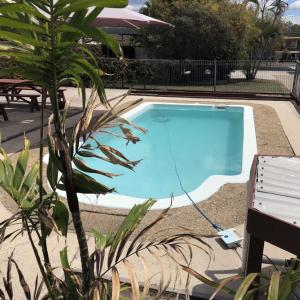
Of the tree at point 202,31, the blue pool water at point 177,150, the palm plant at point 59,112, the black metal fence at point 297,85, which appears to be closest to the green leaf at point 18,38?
the palm plant at point 59,112

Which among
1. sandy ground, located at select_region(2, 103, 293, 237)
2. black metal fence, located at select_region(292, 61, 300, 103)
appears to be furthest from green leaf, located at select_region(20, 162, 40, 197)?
black metal fence, located at select_region(292, 61, 300, 103)

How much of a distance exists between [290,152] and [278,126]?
2108 millimetres

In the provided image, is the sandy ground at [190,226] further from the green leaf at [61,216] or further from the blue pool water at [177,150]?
the blue pool water at [177,150]

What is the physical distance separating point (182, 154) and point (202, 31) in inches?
421

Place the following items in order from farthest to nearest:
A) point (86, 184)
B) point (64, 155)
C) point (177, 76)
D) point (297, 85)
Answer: point (177, 76) < point (297, 85) < point (86, 184) < point (64, 155)

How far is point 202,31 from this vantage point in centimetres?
1733

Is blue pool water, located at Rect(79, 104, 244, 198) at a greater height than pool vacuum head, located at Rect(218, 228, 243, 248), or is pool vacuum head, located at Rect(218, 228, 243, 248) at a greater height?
pool vacuum head, located at Rect(218, 228, 243, 248)

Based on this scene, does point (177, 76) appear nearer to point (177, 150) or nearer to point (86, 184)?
point (177, 150)

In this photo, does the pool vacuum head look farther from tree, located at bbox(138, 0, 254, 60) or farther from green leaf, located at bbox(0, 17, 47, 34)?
tree, located at bbox(138, 0, 254, 60)

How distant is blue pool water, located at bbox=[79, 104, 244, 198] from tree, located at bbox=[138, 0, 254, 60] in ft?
24.2

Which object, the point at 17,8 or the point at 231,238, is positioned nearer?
the point at 17,8

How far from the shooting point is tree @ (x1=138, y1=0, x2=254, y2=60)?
685 inches

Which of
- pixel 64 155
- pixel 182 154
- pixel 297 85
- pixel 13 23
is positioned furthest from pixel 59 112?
pixel 297 85

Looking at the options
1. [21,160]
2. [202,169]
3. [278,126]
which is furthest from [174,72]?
[21,160]
